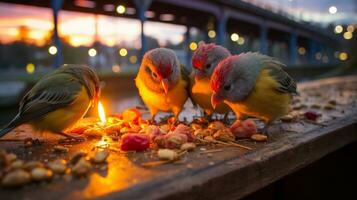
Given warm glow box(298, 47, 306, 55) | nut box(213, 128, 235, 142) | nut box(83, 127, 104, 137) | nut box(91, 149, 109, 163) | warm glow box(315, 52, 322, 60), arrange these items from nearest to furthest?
1. nut box(91, 149, 109, 163)
2. nut box(213, 128, 235, 142)
3. nut box(83, 127, 104, 137)
4. warm glow box(315, 52, 322, 60)
5. warm glow box(298, 47, 306, 55)

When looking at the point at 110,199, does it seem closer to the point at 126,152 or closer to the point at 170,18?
the point at 126,152

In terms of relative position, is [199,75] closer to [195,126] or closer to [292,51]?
[195,126]

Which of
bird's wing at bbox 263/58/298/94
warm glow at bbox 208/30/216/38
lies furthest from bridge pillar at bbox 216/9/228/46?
bird's wing at bbox 263/58/298/94

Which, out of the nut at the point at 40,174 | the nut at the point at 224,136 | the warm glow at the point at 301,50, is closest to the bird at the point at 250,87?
the nut at the point at 224,136

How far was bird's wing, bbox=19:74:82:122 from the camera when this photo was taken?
202 centimetres

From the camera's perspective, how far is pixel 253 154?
6.03 ft

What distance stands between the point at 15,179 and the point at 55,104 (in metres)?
0.79

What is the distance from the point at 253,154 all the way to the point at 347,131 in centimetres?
125

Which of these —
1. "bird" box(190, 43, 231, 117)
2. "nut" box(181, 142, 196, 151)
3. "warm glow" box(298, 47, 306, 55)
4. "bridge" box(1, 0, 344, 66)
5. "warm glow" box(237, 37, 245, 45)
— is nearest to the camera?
"nut" box(181, 142, 196, 151)

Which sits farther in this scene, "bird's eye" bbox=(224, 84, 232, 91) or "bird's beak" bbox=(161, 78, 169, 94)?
"bird's beak" bbox=(161, 78, 169, 94)

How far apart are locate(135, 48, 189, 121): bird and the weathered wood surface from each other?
756 millimetres

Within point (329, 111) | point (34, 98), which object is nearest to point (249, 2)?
point (329, 111)

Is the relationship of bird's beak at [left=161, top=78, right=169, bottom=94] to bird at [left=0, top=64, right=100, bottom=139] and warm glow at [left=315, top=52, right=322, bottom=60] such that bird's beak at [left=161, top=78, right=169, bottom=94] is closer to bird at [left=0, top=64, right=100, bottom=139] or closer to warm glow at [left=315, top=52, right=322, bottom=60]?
bird at [left=0, top=64, right=100, bottom=139]

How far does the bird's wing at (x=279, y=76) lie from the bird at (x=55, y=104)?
120 centimetres
